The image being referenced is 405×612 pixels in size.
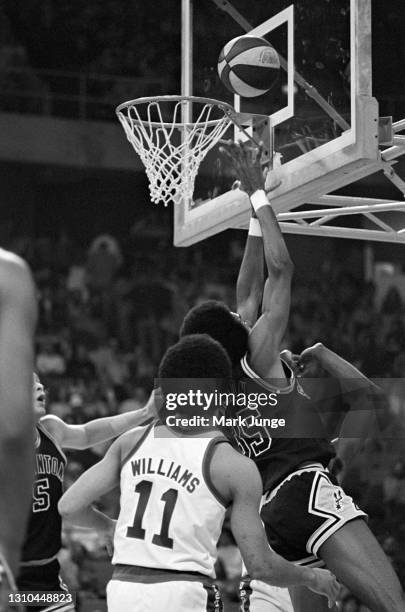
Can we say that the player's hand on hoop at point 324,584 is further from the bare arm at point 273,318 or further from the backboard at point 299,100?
the backboard at point 299,100

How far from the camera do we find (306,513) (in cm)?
442

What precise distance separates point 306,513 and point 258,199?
1.42 meters

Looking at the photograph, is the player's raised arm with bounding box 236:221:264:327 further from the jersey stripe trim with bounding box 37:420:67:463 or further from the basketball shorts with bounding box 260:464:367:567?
the jersey stripe trim with bounding box 37:420:67:463

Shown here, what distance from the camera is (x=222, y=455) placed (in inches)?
130

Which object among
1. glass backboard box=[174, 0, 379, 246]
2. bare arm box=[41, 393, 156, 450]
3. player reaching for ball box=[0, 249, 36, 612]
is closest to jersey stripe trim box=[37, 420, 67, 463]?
bare arm box=[41, 393, 156, 450]

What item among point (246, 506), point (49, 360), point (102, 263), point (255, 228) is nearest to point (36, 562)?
point (246, 506)

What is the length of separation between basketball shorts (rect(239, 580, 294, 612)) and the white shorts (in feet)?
4.14

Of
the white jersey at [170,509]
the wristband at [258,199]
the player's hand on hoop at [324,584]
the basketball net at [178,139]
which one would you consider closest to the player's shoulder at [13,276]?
the white jersey at [170,509]

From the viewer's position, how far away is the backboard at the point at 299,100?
4.94 meters

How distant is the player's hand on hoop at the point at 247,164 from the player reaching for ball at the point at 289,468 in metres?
0.16

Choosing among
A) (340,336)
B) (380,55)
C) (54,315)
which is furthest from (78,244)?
(380,55)

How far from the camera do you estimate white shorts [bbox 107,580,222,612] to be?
125 inches

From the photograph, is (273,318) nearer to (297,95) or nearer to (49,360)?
(297,95)

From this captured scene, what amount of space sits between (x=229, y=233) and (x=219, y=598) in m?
12.0
